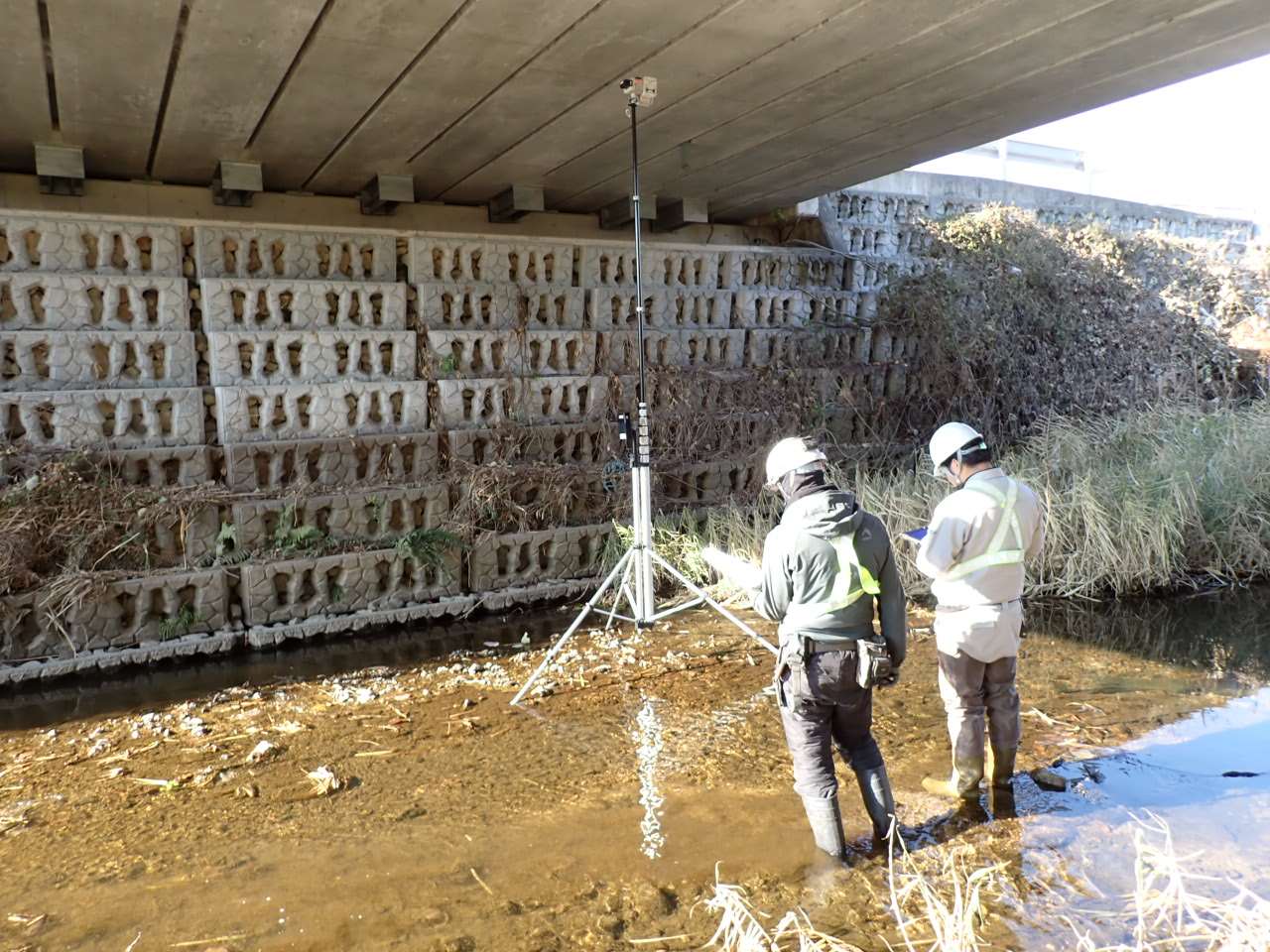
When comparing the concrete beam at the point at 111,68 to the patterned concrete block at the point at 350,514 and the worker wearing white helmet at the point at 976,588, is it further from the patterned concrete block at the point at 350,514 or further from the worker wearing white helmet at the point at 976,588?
the worker wearing white helmet at the point at 976,588

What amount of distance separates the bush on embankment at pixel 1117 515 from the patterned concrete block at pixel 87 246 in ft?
14.3

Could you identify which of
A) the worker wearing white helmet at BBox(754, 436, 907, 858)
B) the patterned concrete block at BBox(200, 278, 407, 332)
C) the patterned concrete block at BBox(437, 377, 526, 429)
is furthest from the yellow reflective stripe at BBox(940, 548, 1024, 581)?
the patterned concrete block at BBox(200, 278, 407, 332)

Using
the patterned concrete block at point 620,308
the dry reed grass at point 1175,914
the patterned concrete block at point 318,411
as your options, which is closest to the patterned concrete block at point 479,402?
the patterned concrete block at point 318,411

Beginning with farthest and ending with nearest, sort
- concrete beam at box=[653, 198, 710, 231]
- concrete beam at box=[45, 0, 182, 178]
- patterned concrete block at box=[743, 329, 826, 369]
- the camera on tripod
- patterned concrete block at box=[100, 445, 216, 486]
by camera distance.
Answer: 1. patterned concrete block at box=[743, 329, 826, 369]
2. concrete beam at box=[653, 198, 710, 231]
3. patterned concrete block at box=[100, 445, 216, 486]
4. the camera on tripod
5. concrete beam at box=[45, 0, 182, 178]

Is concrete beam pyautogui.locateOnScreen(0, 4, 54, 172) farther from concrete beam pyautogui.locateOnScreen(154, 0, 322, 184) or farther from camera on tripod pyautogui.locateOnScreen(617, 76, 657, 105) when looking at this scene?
camera on tripod pyautogui.locateOnScreen(617, 76, 657, 105)

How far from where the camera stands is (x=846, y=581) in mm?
3355

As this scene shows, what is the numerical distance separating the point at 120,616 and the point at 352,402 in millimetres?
2200

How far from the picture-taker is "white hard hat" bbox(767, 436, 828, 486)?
11.2 feet

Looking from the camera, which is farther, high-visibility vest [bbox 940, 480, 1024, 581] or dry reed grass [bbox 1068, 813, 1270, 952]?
high-visibility vest [bbox 940, 480, 1024, 581]

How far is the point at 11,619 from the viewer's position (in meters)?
5.63

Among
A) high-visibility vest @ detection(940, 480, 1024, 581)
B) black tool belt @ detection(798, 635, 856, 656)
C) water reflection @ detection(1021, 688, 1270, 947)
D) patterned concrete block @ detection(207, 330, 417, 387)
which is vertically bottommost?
water reflection @ detection(1021, 688, 1270, 947)

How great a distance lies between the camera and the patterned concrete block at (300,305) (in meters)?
6.70

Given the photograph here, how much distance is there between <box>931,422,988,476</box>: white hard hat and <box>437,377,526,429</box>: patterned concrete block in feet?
14.5

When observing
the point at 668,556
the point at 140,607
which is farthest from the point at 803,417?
the point at 140,607
